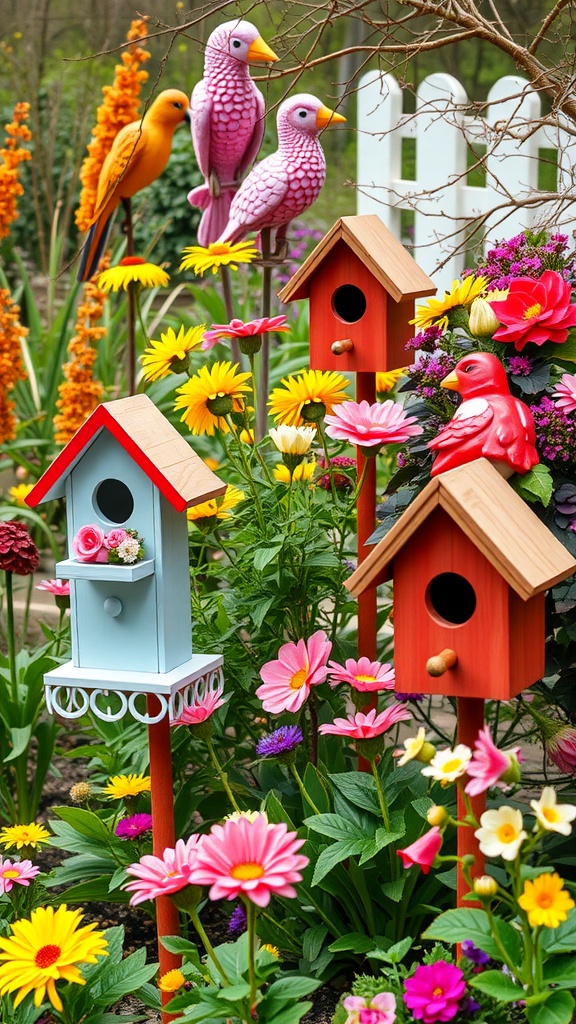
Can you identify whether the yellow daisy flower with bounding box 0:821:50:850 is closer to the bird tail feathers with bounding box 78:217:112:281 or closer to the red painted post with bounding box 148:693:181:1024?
the red painted post with bounding box 148:693:181:1024

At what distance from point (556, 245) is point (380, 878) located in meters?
1.13

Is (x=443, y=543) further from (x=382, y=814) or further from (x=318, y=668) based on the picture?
(x=382, y=814)

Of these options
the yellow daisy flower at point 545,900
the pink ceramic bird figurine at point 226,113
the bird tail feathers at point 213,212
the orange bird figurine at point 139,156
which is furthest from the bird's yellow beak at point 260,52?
the yellow daisy flower at point 545,900

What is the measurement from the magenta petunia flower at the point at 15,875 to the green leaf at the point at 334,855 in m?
0.47

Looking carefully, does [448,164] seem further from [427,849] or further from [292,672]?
[427,849]

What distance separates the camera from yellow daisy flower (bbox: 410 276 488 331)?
206cm

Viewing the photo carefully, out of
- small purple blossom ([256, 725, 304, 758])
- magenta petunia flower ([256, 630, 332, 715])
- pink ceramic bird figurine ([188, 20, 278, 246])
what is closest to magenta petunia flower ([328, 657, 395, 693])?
magenta petunia flower ([256, 630, 332, 715])

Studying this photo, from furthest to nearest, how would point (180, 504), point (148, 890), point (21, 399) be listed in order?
1. point (21, 399)
2. point (180, 504)
3. point (148, 890)

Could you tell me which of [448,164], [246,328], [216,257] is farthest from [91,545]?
[448,164]

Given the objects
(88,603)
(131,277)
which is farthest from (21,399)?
(88,603)

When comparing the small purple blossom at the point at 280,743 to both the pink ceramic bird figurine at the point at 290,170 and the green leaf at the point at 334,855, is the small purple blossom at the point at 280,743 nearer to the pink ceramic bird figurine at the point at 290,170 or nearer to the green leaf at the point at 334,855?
the green leaf at the point at 334,855

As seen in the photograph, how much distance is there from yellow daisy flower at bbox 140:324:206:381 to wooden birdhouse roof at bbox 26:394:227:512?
0.28 meters

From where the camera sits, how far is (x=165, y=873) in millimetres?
1630

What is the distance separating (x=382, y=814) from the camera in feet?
6.21
